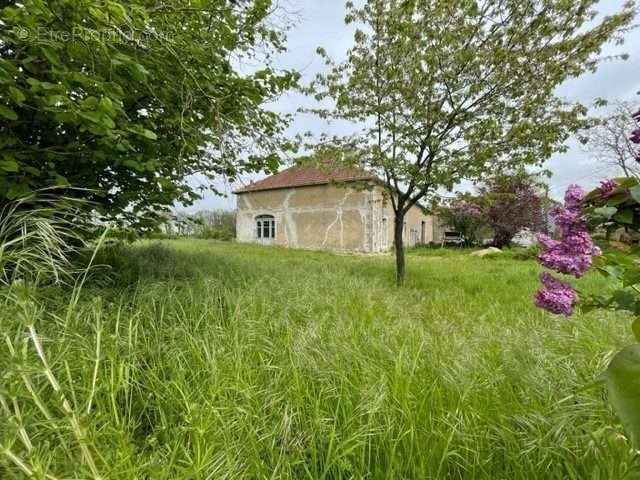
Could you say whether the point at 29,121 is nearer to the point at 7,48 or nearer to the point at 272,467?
the point at 7,48

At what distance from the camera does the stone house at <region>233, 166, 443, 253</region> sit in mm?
15375

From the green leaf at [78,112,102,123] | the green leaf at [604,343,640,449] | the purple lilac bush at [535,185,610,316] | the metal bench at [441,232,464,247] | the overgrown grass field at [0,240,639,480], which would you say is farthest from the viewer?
the metal bench at [441,232,464,247]

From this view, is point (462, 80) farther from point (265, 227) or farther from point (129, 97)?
point (265, 227)

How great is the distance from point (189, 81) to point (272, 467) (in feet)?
9.02

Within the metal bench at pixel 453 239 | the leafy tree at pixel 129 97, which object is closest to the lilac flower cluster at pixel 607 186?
the leafy tree at pixel 129 97

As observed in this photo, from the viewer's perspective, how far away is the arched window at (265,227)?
59.4ft

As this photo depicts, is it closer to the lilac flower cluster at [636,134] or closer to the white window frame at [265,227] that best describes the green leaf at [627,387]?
the lilac flower cluster at [636,134]

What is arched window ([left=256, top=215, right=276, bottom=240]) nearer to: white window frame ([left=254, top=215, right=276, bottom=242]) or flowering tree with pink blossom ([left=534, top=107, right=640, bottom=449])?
white window frame ([left=254, top=215, right=276, bottom=242])

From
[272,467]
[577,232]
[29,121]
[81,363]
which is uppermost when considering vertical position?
[29,121]

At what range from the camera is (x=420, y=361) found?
200 cm

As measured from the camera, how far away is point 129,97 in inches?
98.8

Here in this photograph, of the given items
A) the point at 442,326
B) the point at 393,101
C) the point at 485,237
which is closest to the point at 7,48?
the point at 442,326

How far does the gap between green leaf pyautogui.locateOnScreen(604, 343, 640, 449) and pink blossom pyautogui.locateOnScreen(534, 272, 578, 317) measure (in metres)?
1.21

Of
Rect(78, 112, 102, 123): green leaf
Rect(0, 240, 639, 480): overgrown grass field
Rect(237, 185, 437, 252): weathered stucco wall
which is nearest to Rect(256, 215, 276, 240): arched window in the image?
Rect(237, 185, 437, 252): weathered stucco wall
